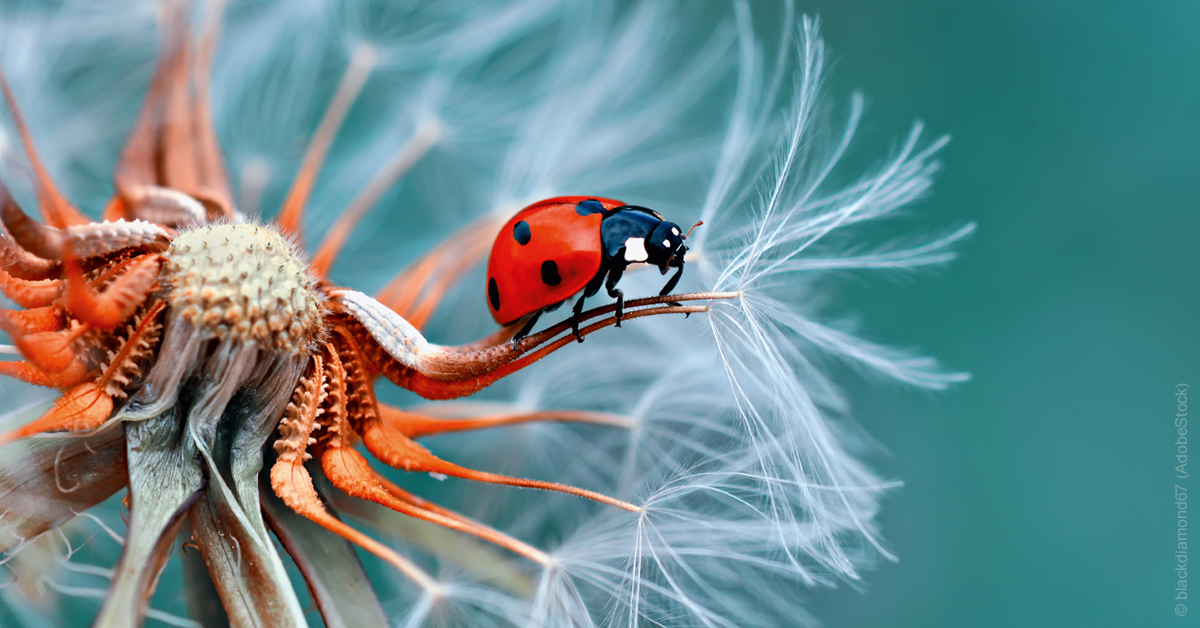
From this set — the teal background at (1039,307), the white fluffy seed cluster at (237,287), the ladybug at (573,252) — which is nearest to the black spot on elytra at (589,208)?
the ladybug at (573,252)

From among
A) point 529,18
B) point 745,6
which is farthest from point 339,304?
point 745,6

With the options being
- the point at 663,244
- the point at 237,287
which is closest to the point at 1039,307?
the point at 663,244

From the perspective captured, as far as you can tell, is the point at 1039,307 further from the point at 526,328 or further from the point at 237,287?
the point at 237,287

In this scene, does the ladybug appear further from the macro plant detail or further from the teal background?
the teal background

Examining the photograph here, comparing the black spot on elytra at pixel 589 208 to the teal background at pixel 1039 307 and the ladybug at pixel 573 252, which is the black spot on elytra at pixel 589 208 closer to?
the ladybug at pixel 573 252

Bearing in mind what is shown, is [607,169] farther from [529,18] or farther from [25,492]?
[25,492]

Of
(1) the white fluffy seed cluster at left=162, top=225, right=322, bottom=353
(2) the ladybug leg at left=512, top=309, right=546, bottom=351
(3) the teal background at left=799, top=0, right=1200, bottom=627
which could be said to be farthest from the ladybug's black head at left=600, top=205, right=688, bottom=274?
(3) the teal background at left=799, top=0, right=1200, bottom=627
